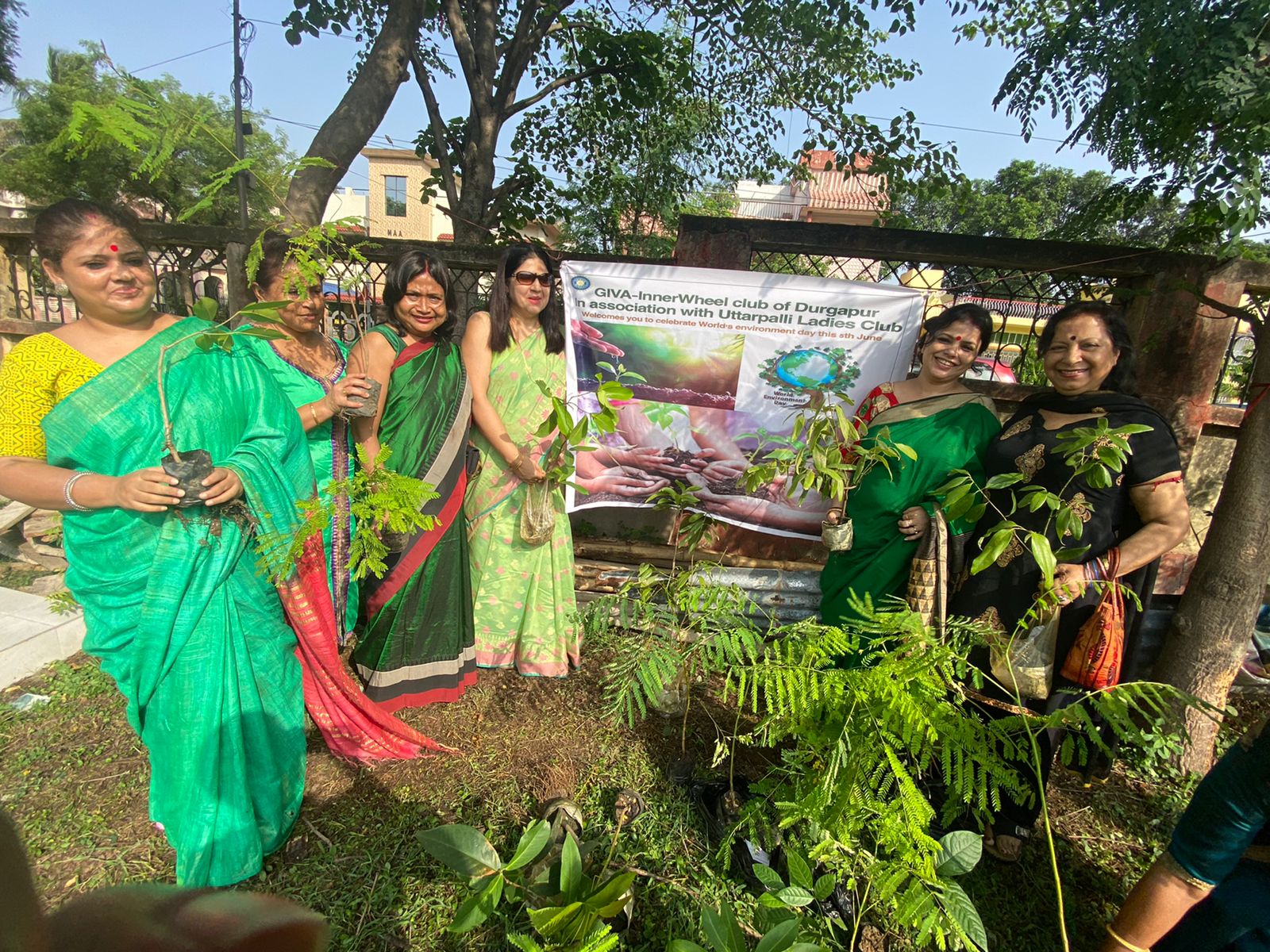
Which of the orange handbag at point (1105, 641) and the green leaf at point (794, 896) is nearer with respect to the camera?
the green leaf at point (794, 896)

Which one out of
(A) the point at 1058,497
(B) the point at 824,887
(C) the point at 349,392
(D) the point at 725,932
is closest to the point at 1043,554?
(A) the point at 1058,497

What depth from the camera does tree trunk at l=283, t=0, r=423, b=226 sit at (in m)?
3.38

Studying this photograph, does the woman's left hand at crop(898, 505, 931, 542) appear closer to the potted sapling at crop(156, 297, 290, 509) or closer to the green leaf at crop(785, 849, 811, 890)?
the green leaf at crop(785, 849, 811, 890)

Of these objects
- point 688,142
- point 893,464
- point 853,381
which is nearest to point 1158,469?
point 893,464

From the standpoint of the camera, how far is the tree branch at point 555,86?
5520 mm

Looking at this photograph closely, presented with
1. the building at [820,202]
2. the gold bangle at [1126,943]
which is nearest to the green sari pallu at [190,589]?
the gold bangle at [1126,943]

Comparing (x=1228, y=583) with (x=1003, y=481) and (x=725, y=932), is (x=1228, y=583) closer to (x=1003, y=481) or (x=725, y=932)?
(x=1003, y=481)

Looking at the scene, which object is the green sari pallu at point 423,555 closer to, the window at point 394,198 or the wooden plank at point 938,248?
the wooden plank at point 938,248

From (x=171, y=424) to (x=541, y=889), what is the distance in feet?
4.96

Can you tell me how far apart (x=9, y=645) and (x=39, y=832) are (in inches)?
52.0

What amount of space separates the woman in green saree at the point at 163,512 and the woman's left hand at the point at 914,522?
2020 mm

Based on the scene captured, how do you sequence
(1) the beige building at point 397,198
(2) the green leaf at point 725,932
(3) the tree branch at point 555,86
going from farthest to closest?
1. (1) the beige building at point 397,198
2. (3) the tree branch at point 555,86
3. (2) the green leaf at point 725,932

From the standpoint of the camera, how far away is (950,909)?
1.16m

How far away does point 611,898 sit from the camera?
1150 mm
